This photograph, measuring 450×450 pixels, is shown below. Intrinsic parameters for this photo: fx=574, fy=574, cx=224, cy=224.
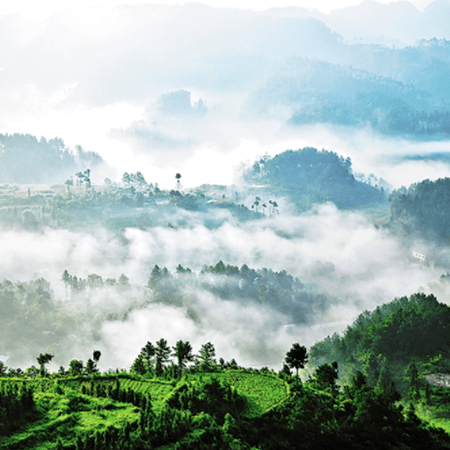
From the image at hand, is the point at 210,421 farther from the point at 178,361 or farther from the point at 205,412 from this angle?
the point at 178,361

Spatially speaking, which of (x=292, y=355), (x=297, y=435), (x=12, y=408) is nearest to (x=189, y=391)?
(x=297, y=435)

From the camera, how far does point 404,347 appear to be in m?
91.1

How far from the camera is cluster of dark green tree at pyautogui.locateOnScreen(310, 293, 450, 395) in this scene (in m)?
82.8

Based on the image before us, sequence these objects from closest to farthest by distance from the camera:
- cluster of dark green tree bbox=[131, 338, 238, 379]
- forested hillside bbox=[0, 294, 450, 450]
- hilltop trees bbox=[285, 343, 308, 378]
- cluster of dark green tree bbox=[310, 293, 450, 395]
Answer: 1. forested hillside bbox=[0, 294, 450, 450]
2. cluster of dark green tree bbox=[131, 338, 238, 379]
3. hilltop trees bbox=[285, 343, 308, 378]
4. cluster of dark green tree bbox=[310, 293, 450, 395]

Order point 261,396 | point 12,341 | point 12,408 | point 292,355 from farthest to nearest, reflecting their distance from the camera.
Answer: point 12,341 → point 292,355 → point 261,396 → point 12,408

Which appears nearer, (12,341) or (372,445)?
(372,445)

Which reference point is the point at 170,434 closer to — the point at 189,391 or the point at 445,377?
the point at 189,391

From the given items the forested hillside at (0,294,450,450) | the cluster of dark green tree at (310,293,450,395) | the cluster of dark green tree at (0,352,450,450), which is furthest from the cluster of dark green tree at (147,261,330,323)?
the cluster of dark green tree at (0,352,450,450)

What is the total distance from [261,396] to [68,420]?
20.2m

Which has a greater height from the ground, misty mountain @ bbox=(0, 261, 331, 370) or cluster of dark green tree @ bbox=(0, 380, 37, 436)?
misty mountain @ bbox=(0, 261, 331, 370)

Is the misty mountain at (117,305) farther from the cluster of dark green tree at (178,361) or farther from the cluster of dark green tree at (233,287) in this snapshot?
the cluster of dark green tree at (178,361)

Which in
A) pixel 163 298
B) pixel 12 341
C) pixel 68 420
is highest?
pixel 163 298

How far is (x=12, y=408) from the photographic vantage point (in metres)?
38.0

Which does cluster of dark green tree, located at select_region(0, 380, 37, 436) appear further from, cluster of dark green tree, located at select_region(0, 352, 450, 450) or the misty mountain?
the misty mountain
